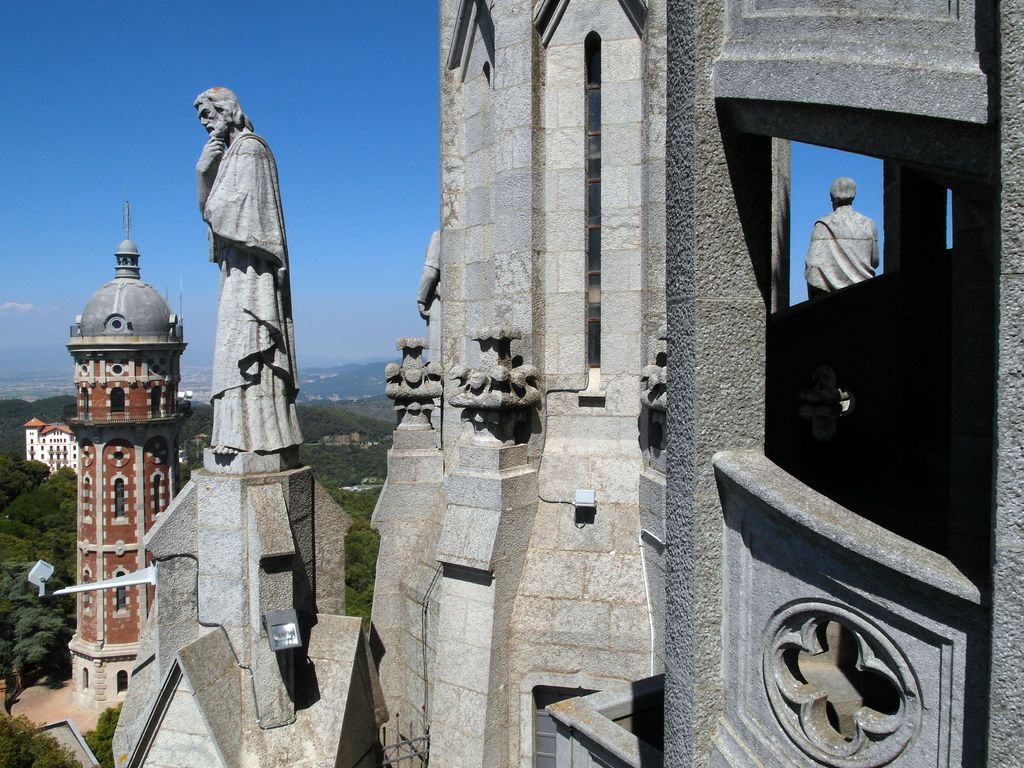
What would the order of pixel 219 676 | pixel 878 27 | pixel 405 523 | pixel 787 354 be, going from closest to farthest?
pixel 878 27 < pixel 787 354 < pixel 219 676 < pixel 405 523

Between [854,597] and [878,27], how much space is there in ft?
5.41

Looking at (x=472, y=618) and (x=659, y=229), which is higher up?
(x=659, y=229)

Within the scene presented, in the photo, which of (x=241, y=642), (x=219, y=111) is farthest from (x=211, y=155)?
(x=241, y=642)

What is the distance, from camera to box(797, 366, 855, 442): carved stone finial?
16.1ft

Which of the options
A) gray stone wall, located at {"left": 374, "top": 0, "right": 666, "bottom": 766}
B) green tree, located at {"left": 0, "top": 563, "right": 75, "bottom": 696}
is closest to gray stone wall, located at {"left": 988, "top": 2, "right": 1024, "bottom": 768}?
gray stone wall, located at {"left": 374, "top": 0, "right": 666, "bottom": 766}

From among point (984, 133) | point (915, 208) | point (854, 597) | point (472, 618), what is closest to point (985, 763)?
point (854, 597)

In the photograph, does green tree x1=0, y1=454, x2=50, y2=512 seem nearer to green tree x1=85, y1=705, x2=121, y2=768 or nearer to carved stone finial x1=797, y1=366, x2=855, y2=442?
green tree x1=85, y1=705, x2=121, y2=768

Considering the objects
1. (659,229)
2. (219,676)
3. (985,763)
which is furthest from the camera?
(659,229)

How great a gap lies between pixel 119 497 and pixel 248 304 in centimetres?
3751

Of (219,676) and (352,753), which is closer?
(219,676)

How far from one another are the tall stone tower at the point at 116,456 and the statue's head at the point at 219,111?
35761 millimetres

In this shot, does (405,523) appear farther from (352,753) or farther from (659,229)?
(659,229)

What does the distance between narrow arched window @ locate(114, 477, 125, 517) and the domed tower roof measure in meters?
7.42

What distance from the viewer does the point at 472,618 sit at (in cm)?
719
